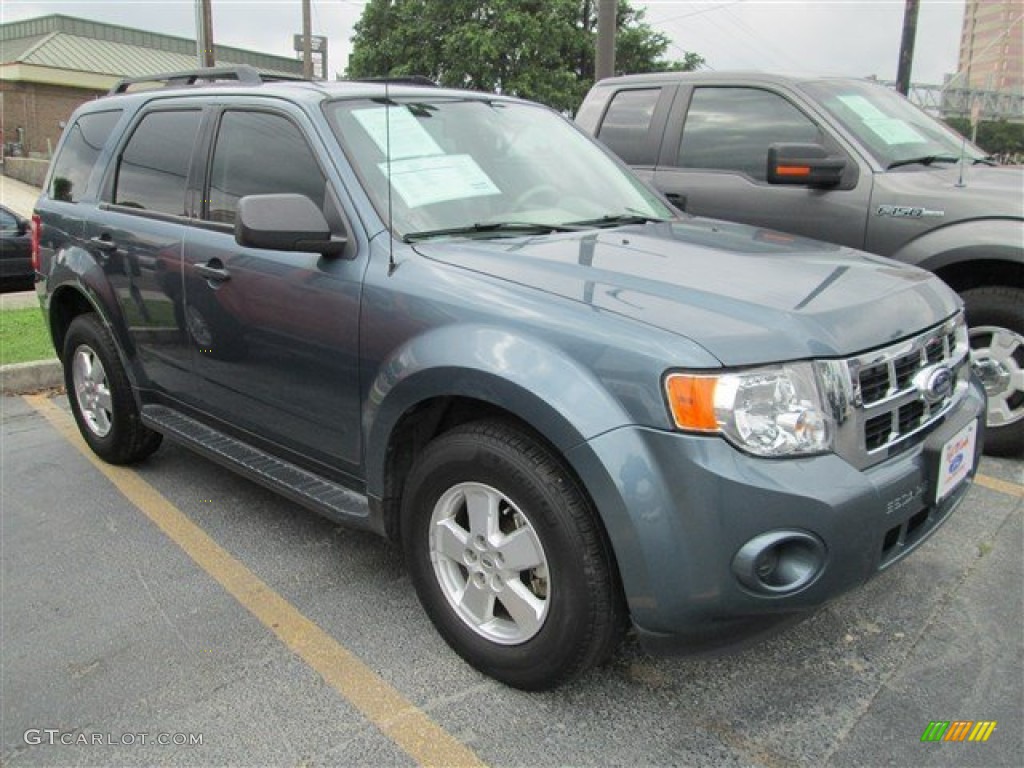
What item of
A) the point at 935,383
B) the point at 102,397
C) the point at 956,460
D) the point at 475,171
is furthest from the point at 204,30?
the point at 956,460

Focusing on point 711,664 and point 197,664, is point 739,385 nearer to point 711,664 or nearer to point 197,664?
point 711,664

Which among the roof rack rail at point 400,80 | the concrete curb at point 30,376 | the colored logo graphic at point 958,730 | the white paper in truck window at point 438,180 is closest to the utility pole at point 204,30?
the concrete curb at point 30,376

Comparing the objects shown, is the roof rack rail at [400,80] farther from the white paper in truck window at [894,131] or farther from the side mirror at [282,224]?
the white paper in truck window at [894,131]

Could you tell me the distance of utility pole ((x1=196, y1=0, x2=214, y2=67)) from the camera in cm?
1658

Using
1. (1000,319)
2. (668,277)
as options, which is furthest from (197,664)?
(1000,319)

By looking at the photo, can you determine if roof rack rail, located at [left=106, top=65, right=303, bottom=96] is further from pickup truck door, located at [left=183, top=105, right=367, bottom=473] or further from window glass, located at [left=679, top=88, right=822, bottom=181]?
window glass, located at [left=679, top=88, right=822, bottom=181]

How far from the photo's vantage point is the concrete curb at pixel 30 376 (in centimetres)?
571

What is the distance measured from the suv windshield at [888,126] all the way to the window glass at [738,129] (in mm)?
185

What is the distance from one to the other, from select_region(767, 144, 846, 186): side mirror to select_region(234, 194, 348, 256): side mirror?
2.75 meters

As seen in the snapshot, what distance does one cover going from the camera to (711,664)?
2.66 meters

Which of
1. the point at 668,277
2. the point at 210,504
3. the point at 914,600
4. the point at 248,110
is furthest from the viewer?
the point at 210,504

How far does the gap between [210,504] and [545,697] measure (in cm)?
214

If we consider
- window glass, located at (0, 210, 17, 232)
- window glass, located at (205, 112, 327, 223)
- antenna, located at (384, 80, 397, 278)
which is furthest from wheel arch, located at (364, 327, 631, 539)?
window glass, located at (0, 210, 17, 232)

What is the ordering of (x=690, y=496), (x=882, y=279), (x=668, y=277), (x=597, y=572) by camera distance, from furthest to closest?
(x=882, y=279) → (x=668, y=277) → (x=597, y=572) → (x=690, y=496)
